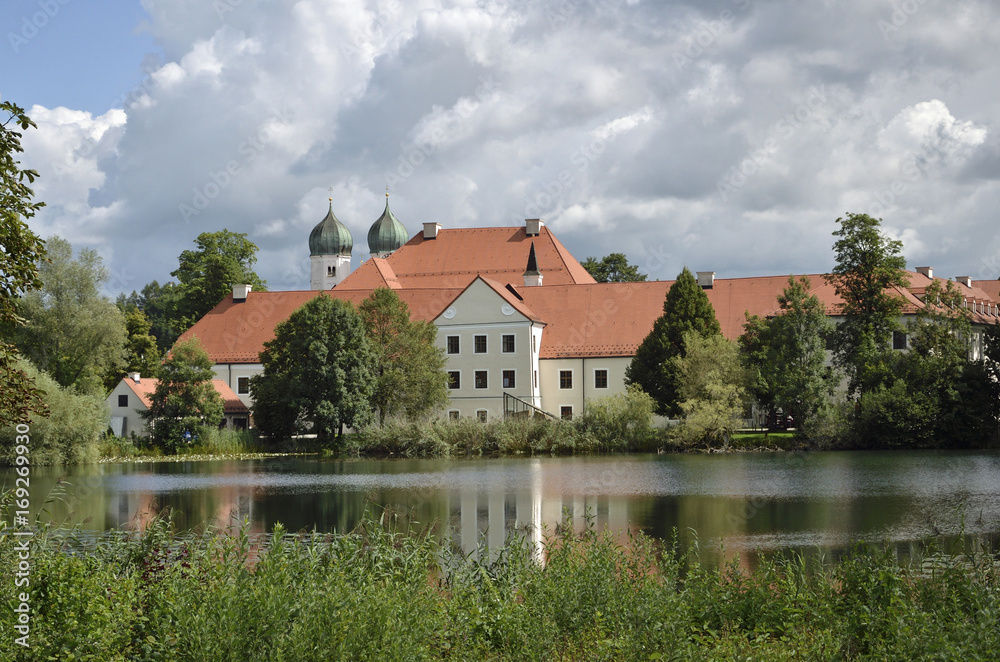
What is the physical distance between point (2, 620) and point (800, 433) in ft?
142

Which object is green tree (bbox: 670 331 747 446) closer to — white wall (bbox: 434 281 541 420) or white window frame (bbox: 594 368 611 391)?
white window frame (bbox: 594 368 611 391)

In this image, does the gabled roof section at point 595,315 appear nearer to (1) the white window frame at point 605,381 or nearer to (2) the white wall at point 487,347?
(1) the white window frame at point 605,381

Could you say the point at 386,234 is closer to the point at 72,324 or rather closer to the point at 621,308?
the point at 621,308

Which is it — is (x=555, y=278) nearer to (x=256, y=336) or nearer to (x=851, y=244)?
(x=256, y=336)

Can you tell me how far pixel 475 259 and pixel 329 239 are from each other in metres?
28.3

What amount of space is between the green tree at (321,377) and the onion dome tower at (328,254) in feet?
149

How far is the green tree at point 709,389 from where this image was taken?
45.7 metres

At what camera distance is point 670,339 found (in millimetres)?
50656

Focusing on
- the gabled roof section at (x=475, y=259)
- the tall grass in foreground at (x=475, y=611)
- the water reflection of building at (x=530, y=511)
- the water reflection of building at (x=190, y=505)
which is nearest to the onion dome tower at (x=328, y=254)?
the gabled roof section at (x=475, y=259)

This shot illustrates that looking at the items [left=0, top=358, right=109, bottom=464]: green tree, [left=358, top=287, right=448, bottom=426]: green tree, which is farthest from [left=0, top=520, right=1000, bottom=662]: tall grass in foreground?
[left=358, top=287, right=448, bottom=426]: green tree

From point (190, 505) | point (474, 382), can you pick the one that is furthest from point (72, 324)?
point (190, 505)

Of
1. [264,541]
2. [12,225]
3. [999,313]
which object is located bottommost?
[264,541]

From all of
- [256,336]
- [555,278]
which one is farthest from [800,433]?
[256,336]

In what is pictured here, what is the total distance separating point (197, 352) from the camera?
47.8 metres
